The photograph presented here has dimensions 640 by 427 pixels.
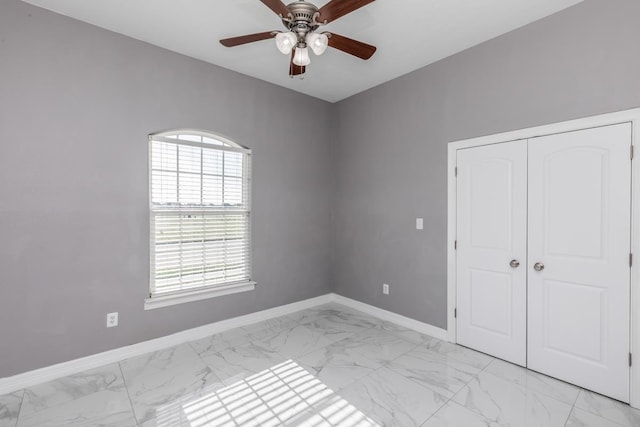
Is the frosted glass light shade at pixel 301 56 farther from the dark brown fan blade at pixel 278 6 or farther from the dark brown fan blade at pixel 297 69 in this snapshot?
the dark brown fan blade at pixel 278 6

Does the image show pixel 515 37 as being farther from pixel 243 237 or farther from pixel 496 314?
pixel 243 237

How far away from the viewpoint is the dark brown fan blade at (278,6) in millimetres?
1769

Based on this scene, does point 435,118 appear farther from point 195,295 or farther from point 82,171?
point 82,171

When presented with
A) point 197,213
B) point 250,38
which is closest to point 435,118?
point 250,38

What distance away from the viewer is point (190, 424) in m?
1.99

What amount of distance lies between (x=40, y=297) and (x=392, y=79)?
4086 mm

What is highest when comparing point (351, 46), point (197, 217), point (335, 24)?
point (335, 24)

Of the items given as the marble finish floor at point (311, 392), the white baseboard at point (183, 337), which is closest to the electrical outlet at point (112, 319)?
the white baseboard at point (183, 337)

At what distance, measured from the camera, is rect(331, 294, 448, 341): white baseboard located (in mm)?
3316

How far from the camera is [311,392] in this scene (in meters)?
2.35

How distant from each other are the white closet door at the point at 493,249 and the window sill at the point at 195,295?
2.39 meters

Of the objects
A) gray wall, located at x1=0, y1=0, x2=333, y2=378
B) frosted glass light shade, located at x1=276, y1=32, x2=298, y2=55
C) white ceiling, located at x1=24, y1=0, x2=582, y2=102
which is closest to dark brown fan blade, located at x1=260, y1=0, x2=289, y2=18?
frosted glass light shade, located at x1=276, y1=32, x2=298, y2=55

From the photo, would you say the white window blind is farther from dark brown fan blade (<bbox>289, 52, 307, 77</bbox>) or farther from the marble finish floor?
dark brown fan blade (<bbox>289, 52, 307, 77</bbox>)

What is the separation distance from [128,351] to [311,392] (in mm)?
1785
